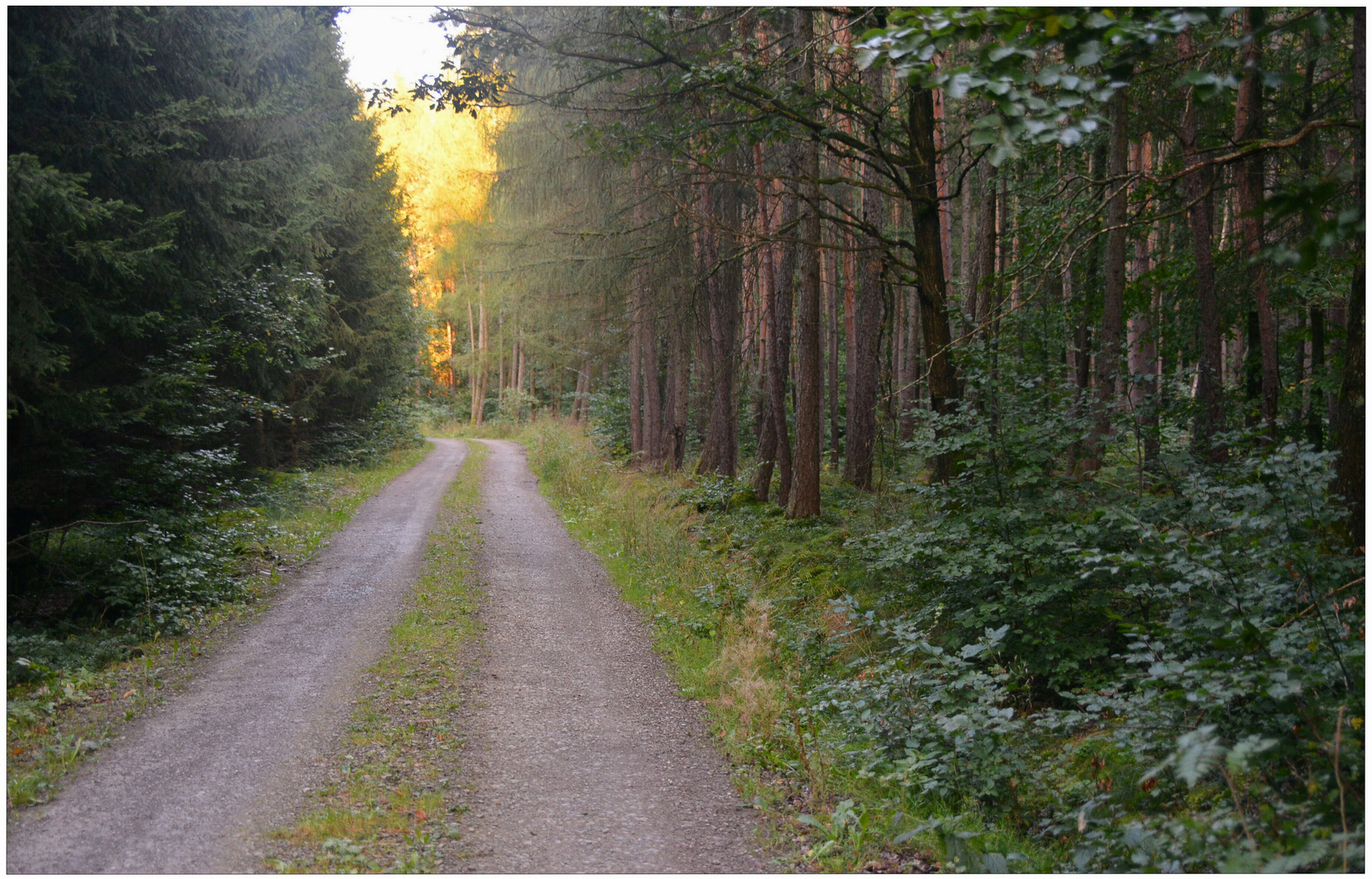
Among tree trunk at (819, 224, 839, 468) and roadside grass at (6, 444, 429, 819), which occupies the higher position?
tree trunk at (819, 224, 839, 468)

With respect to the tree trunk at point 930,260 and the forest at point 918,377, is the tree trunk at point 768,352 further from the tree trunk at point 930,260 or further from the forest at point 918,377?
the tree trunk at point 930,260

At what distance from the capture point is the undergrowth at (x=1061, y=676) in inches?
124

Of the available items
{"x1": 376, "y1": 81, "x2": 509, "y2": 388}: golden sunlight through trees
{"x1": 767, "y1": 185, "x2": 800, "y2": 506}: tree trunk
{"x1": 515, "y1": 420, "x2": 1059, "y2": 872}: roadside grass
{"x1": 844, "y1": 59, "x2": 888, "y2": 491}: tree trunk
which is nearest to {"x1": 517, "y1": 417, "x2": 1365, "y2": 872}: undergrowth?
{"x1": 515, "y1": 420, "x2": 1059, "y2": 872}: roadside grass

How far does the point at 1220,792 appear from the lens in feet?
11.6

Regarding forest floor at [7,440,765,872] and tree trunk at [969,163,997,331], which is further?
tree trunk at [969,163,997,331]

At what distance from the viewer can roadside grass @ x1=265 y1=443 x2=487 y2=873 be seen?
154 inches

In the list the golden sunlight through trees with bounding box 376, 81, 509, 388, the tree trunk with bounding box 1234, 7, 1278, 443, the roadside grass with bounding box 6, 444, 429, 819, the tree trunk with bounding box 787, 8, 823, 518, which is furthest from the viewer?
the golden sunlight through trees with bounding box 376, 81, 509, 388

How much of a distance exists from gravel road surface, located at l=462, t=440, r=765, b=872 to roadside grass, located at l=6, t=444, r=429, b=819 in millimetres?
2333

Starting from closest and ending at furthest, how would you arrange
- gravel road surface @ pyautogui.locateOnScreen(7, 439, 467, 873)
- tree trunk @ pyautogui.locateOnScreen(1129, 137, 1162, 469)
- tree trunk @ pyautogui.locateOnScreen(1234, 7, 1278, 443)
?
1. gravel road surface @ pyautogui.locateOnScreen(7, 439, 467, 873)
2. tree trunk @ pyautogui.locateOnScreen(1129, 137, 1162, 469)
3. tree trunk @ pyautogui.locateOnScreen(1234, 7, 1278, 443)

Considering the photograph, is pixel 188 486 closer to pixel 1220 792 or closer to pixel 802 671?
pixel 802 671

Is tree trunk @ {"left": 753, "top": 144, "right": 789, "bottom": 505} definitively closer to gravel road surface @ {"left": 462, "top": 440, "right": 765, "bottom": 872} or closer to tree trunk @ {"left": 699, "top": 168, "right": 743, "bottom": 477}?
tree trunk @ {"left": 699, "top": 168, "right": 743, "bottom": 477}

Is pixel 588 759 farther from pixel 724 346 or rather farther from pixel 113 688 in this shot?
pixel 724 346

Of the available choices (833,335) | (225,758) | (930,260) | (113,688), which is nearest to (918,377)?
(930,260)

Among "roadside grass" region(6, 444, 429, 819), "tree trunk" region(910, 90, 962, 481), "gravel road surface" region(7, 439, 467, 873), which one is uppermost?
"tree trunk" region(910, 90, 962, 481)
